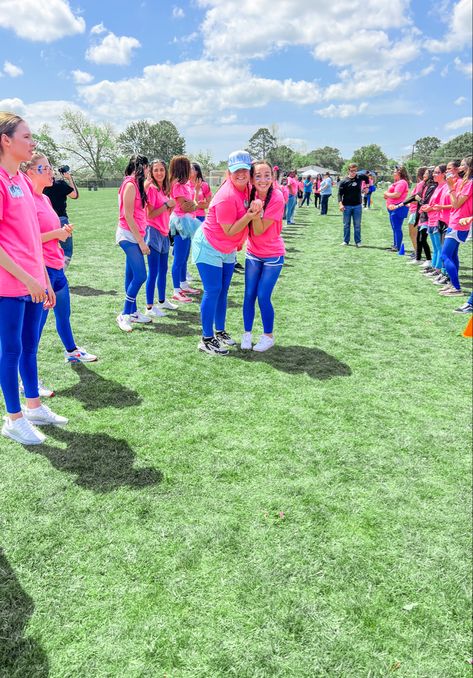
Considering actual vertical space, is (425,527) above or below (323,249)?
below

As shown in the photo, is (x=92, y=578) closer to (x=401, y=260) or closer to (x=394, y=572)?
(x=394, y=572)

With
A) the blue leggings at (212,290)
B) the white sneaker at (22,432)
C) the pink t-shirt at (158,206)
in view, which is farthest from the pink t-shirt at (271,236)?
the white sneaker at (22,432)

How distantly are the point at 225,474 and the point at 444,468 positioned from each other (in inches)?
64.2

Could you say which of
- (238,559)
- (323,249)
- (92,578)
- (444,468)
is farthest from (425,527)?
(323,249)

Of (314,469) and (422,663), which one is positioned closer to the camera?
(422,663)

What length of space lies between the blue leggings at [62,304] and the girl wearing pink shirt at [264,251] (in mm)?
1962

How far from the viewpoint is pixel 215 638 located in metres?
2.02

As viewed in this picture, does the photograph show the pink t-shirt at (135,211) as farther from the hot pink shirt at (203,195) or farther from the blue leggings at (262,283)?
the hot pink shirt at (203,195)

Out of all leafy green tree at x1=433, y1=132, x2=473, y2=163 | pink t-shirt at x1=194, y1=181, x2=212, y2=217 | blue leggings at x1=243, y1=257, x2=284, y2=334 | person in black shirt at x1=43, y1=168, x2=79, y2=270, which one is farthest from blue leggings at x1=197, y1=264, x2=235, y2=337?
leafy green tree at x1=433, y1=132, x2=473, y2=163

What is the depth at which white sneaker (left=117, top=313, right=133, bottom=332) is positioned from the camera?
228 inches

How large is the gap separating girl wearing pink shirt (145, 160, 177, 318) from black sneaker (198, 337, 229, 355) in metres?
1.49

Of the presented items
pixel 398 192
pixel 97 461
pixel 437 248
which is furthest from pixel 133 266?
pixel 398 192

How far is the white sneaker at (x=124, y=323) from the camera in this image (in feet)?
19.0

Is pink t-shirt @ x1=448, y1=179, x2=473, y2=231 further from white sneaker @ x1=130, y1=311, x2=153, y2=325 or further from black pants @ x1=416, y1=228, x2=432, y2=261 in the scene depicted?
white sneaker @ x1=130, y1=311, x2=153, y2=325
